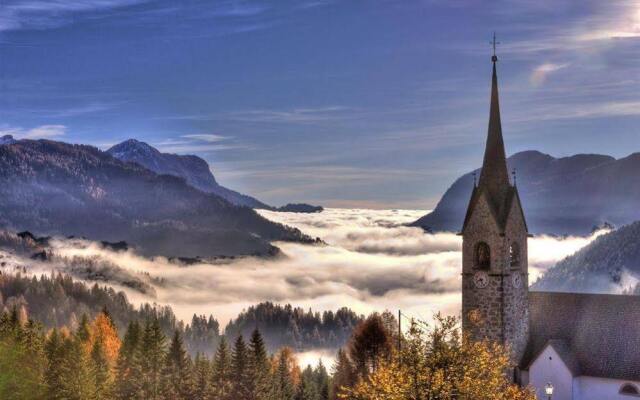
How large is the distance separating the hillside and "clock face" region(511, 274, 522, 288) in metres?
103

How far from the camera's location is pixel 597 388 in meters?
66.6

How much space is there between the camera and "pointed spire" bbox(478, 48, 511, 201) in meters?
70.3

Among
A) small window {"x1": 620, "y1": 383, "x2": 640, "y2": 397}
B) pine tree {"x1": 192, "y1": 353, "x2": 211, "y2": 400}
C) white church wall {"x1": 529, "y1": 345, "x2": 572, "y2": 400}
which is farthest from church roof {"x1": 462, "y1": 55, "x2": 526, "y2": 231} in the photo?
pine tree {"x1": 192, "y1": 353, "x2": 211, "y2": 400}

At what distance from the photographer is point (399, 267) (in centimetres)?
19800

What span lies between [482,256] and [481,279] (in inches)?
67.0

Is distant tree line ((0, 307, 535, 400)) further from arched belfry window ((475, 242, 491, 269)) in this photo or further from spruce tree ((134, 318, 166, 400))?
arched belfry window ((475, 242, 491, 269))

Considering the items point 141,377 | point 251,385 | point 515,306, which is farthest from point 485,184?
point 141,377

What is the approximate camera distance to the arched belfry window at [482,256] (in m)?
69.8

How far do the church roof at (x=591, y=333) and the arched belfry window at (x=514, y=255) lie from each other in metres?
3.53

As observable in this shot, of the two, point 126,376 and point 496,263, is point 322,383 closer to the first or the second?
point 126,376

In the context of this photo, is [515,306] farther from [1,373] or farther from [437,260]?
[437,260]

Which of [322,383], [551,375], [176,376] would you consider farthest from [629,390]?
[322,383]

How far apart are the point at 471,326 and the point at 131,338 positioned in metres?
31.9

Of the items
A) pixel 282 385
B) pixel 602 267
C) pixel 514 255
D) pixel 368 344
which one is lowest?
pixel 282 385
